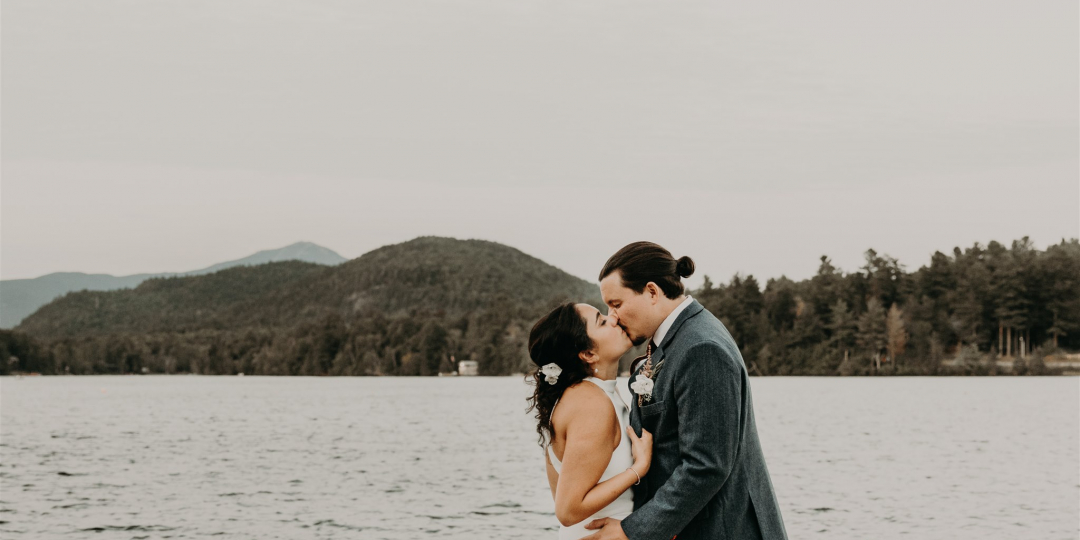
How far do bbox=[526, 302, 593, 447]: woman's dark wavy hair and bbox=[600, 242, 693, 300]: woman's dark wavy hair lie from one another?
353mm

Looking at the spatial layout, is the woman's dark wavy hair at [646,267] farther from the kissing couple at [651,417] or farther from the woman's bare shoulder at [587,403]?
the woman's bare shoulder at [587,403]

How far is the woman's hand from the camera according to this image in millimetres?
4371

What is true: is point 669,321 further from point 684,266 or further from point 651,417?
point 651,417

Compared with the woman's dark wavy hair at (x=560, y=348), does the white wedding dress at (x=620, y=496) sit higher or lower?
lower

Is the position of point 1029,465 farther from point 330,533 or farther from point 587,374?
point 587,374

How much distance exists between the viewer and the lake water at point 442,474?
976 inches

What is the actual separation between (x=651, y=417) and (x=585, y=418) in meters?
0.29

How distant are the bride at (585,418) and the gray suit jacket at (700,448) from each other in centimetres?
11

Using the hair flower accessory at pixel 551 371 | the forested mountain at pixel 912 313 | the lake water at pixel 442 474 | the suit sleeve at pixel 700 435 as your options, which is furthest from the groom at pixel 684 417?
the forested mountain at pixel 912 313

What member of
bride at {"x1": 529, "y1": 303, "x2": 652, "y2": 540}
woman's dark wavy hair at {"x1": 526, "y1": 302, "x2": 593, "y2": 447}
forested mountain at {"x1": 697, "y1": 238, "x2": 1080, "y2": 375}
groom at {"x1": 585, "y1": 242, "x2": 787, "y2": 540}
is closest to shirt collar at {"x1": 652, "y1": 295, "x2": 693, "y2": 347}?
groom at {"x1": 585, "y1": 242, "x2": 787, "y2": 540}

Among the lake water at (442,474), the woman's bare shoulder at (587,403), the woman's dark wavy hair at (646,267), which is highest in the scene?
the woman's dark wavy hair at (646,267)

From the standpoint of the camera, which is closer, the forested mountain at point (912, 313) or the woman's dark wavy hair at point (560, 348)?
the woman's dark wavy hair at point (560, 348)

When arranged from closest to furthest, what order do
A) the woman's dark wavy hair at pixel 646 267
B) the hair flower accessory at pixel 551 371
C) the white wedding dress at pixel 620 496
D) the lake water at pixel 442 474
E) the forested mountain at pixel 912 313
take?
the woman's dark wavy hair at pixel 646 267 → the white wedding dress at pixel 620 496 → the hair flower accessory at pixel 551 371 → the lake water at pixel 442 474 → the forested mountain at pixel 912 313

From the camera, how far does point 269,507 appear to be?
1103 inches
